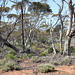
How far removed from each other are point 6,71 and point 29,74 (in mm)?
1414

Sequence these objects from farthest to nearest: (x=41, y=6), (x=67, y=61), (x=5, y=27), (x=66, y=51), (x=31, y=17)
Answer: (x=5, y=27) → (x=31, y=17) → (x=41, y=6) → (x=66, y=51) → (x=67, y=61)

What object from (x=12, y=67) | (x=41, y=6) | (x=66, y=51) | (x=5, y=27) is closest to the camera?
(x=12, y=67)

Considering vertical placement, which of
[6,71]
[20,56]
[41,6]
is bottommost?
[20,56]

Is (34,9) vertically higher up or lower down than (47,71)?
higher up

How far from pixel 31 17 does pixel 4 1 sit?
6.79 meters

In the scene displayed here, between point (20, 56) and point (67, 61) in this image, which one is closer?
point (67, 61)

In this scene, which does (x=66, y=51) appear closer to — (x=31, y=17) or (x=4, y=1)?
(x=4, y=1)

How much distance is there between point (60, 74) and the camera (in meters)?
5.47

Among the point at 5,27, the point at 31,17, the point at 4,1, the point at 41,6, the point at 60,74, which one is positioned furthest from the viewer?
the point at 5,27

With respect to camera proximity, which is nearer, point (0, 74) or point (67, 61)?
point (0, 74)

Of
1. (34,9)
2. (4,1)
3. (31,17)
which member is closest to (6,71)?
(4,1)

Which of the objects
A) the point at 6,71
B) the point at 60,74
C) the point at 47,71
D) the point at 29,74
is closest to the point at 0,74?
the point at 6,71

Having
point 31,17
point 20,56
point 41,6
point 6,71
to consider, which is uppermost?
point 41,6

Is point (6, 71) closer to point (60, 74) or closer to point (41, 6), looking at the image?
point (60, 74)
